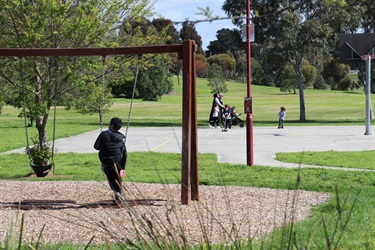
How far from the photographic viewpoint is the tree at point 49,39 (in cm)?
1619

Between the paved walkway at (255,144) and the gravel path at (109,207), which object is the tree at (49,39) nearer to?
the gravel path at (109,207)

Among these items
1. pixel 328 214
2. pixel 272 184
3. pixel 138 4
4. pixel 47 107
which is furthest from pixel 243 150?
pixel 328 214

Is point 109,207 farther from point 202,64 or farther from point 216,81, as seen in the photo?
point 202,64

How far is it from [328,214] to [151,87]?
37791 mm

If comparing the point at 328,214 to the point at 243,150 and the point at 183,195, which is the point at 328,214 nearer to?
the point at 183,195

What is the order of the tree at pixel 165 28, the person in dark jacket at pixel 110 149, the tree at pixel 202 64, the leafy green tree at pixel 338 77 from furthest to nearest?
the leafy green tree at pixel 338 77 < the tree at pixel 202 64 < the tree at pixel 165 28 < the person in dark jacket at pixel 110 149

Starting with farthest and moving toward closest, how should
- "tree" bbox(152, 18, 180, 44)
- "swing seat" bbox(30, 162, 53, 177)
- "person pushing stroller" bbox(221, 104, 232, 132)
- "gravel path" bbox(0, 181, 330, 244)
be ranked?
"person pushing stroller" bbox(221, 104, 232, 132), "swing seat" bbox(30, 162, 53, 177), "tree" bbox(152, 18, 180, 44), "gravel path" bbox(0, 181, 330, 244)

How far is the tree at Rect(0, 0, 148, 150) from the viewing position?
1619 cm

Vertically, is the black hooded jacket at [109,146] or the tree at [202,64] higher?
the tree at [202,64]

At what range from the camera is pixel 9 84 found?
676 inches

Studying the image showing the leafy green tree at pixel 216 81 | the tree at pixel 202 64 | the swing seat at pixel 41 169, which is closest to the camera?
the swing seat at pixel 41 169

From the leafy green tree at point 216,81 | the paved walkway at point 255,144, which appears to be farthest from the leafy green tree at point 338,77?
the paved walkway at point 255,144

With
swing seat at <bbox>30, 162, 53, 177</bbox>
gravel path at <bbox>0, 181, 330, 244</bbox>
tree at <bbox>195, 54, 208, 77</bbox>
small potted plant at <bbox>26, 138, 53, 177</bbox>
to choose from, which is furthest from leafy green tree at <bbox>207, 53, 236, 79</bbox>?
gravel path at <bbox>0, 181, 330, 244</bbox>

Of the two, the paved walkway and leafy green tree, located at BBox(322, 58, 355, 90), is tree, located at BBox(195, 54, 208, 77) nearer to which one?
leafy green tree, located at BBox(322, 58, 355, 90)
